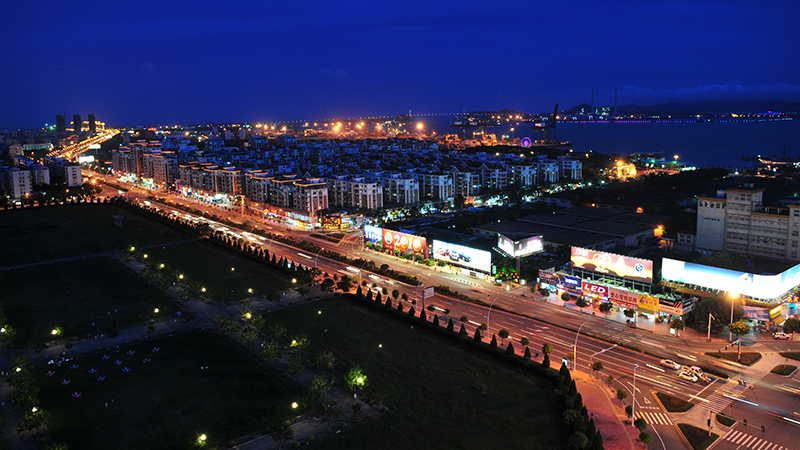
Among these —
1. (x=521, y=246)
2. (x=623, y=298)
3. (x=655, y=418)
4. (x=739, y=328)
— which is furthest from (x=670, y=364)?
(x=521, y=246)

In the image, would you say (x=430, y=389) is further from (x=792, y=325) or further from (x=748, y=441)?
(x=792, y=325)

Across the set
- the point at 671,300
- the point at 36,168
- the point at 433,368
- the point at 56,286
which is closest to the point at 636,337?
the point at 671,300

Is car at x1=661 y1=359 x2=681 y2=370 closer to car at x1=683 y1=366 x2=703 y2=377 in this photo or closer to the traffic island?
car at x1=683 y1=366 x2=703 y2=377

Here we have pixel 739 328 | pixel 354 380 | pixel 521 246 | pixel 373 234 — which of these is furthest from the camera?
pixel 373 234

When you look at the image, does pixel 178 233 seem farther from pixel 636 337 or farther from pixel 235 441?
pixel 636 337

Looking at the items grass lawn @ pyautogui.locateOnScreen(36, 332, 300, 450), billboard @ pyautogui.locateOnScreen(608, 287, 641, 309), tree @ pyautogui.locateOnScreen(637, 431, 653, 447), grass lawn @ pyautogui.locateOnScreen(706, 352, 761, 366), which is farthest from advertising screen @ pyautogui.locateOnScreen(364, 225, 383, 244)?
tree @ pyautogui.locateOnScreen(637, 431, 653, 447)

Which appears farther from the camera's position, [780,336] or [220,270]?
[220,270]
